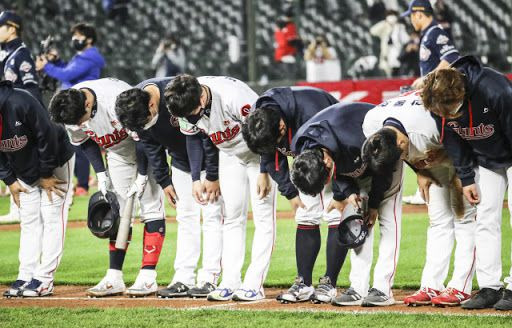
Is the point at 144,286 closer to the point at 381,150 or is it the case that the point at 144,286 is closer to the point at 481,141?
the point at 381,150

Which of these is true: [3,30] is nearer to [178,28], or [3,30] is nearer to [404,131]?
[404,131]

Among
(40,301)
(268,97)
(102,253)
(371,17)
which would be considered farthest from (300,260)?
(371,17)

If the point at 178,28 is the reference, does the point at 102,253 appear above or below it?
below

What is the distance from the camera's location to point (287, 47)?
21.3 meters

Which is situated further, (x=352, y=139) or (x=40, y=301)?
(x=40, y=301)

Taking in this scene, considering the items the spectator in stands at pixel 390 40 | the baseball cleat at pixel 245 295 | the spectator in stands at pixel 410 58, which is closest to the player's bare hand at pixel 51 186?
the baseball cleat at pixel 245 295

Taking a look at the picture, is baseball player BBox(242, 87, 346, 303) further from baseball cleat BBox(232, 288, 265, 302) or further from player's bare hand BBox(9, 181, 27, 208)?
player's bare hand BBox(9, 181, 27, 208)

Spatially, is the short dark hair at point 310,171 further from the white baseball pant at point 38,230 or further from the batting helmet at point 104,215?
the white baseball pant at point 38,230

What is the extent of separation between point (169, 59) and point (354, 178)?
607 inches

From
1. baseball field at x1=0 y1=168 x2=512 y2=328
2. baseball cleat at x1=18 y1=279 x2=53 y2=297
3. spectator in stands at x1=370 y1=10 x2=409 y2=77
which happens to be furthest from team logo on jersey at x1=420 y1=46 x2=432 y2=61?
spectator in stands at x1=370 y1=10 x2=409 y2=77

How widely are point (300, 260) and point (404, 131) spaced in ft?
4.19

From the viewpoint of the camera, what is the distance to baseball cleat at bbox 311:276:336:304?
6.86 metres

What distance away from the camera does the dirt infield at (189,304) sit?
654 cm

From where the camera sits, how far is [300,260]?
6965mm
